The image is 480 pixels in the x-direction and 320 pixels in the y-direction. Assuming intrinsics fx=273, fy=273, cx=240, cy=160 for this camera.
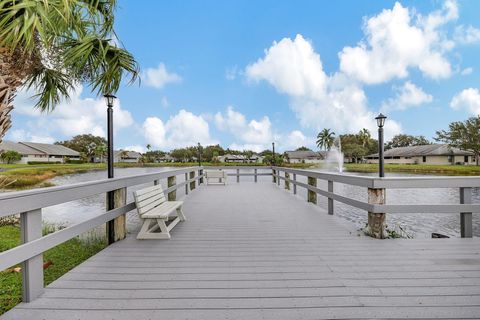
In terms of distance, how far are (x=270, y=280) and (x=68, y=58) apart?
163 inches

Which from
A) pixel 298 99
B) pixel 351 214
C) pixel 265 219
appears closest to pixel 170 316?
pixel 265 219

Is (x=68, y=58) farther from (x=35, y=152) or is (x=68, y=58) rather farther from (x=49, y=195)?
(x=35, y=152)

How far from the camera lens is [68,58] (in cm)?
404

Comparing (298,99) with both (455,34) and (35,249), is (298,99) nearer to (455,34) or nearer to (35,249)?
(455,34)

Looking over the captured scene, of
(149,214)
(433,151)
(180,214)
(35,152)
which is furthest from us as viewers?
(35,152)

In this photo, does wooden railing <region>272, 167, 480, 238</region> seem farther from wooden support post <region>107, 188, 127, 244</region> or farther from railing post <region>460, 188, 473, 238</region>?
wooden support post <region>107, 188, 127, 244</region>

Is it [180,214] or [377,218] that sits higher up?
[377,218]

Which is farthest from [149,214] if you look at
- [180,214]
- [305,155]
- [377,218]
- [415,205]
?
[305,155]

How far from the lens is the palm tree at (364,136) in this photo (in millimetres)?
76944

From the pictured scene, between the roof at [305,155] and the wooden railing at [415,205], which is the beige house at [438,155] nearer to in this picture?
the roof at [305,155]

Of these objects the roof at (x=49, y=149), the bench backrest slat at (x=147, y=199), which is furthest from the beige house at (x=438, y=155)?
the roof at (x=49, y=149)

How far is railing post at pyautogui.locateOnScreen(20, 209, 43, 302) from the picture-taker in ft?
6.91

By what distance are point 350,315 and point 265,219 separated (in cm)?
323

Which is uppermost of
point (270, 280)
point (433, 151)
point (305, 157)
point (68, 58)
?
point (68, 58)
